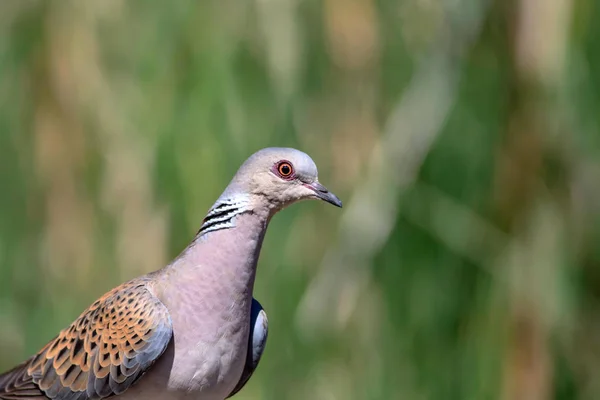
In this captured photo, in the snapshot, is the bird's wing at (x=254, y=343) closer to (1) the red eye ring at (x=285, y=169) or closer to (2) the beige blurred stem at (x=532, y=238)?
(1) the red eye ring at (x=285, y=169)

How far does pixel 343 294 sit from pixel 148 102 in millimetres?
1056

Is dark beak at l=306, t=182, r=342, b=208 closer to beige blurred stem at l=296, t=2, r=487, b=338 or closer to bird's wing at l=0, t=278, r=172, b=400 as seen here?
bird's wing at l=0, t=278, r=172, b=400

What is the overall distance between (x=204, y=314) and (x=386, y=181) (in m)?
1.14

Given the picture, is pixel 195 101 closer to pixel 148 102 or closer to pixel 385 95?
pixel 148 102

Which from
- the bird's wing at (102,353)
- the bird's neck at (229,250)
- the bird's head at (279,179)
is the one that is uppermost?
the bird's head at (279,179)

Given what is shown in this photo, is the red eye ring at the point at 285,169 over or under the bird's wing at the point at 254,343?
over

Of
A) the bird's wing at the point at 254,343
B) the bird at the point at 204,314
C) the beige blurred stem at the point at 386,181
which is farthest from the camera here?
the beige blurred stem at the point at 386,181

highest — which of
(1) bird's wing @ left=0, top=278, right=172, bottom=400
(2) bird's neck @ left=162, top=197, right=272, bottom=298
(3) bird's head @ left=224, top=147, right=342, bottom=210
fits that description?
(3) bird's head @ left=224, top=147, right=342, bottom=210

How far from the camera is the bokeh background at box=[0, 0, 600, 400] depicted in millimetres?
3500

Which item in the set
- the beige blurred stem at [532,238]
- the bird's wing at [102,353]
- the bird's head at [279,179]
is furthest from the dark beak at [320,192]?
the beige blurred stem at [532,238]

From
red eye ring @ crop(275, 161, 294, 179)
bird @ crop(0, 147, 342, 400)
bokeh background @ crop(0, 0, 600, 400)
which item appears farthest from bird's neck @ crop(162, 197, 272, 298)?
bokeh background @ crop(0, 0, 600, 400)

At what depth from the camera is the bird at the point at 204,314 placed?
2.55m

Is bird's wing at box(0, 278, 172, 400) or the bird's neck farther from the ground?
the bird's neck

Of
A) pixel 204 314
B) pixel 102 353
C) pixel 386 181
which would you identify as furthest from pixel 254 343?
pixel 386 181
